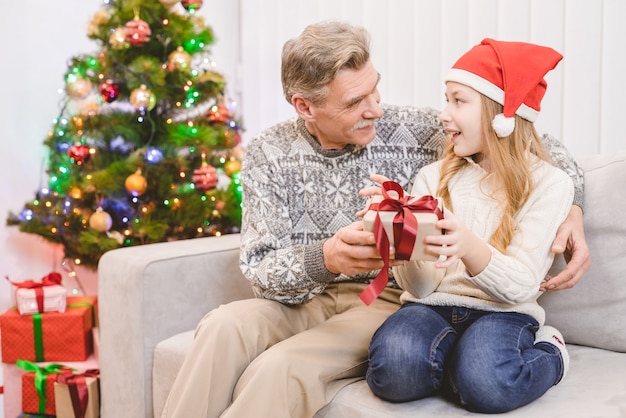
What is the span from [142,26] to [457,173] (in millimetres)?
1326

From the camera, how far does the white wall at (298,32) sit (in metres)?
2.10

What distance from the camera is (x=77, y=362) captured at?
2260 mm

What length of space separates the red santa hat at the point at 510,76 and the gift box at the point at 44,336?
1.45 m

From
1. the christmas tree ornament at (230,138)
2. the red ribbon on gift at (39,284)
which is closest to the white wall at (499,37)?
the christmas tree ornament at (230,138)

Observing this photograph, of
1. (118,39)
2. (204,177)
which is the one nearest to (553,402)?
(204,177)

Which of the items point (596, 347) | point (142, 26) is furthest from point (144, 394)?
point (142, 26)

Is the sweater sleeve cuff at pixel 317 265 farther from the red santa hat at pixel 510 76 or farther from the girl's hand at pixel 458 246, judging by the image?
the red santa hat at pixel 510 76

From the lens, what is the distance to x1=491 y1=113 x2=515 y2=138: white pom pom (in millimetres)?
1450

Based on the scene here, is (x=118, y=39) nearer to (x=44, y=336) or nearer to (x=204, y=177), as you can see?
(x=204, y=177)

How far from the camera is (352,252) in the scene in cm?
134

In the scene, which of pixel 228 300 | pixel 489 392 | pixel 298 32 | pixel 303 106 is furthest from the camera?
pixel 298 32

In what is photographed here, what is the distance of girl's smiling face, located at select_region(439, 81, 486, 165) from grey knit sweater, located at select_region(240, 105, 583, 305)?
20 centimetres

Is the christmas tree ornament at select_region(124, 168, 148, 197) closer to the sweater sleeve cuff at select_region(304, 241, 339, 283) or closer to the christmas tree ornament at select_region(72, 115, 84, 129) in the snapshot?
the christmas tree ornament at select_region(72, 115, 84, 129)

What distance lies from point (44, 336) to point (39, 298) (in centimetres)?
12
